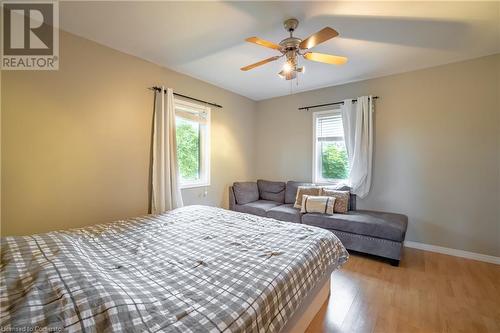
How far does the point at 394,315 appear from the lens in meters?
1.75

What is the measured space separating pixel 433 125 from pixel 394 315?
2606 mm

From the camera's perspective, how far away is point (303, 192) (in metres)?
3.59

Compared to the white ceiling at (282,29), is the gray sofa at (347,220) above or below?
below

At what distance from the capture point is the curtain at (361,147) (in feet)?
10.9

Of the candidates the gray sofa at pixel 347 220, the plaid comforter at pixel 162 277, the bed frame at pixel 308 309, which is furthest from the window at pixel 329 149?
the bed frame at pixel 308 309

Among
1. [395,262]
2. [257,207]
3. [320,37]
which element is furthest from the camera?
[257,207]

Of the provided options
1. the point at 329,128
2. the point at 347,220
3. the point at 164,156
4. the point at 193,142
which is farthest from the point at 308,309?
the point at 329,128

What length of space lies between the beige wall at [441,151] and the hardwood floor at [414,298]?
1.45 ft

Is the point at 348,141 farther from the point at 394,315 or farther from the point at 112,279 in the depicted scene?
the point at 112,279

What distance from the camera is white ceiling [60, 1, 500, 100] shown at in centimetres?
184

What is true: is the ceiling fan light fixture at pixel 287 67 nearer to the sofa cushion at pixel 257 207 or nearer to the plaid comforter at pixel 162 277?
the plaid comforter at pixel 162 277

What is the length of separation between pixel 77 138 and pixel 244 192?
8.60 feet

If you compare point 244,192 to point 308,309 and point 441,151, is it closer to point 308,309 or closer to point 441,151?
point 308,309

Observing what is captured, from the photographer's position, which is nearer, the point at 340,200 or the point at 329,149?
the point at 340,200
